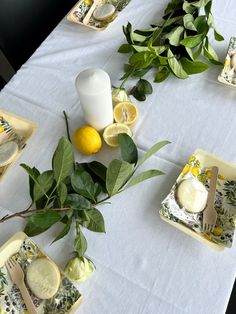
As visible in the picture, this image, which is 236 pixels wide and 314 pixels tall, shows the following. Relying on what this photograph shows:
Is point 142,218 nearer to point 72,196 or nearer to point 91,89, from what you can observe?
point 72,196

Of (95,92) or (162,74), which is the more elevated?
(95,92)

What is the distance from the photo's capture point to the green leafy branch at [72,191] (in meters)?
0.58

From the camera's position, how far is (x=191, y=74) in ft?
2.66

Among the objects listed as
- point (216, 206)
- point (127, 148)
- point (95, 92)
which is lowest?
point (216, 206)

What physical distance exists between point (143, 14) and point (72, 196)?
2.12ft

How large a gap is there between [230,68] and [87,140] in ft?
1.35

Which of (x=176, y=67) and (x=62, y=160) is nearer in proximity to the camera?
(x=62, y=160)

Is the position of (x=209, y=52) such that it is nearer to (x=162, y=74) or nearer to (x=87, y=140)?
(x=162, y=74)

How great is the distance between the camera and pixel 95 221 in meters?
0.59

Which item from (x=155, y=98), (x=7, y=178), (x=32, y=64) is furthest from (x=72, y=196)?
(x=32, y=64)

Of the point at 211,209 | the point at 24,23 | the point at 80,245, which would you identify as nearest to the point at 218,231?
the point at 211,209

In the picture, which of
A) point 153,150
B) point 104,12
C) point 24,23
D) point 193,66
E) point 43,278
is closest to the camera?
point 43,278

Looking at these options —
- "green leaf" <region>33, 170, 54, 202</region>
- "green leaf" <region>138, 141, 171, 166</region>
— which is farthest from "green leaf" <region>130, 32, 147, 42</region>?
"green leaf" <region>33, 170, 54, 202</region>

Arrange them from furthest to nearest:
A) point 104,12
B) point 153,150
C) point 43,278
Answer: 1. point 104,12
2. point 153,150
3. point 43,278
